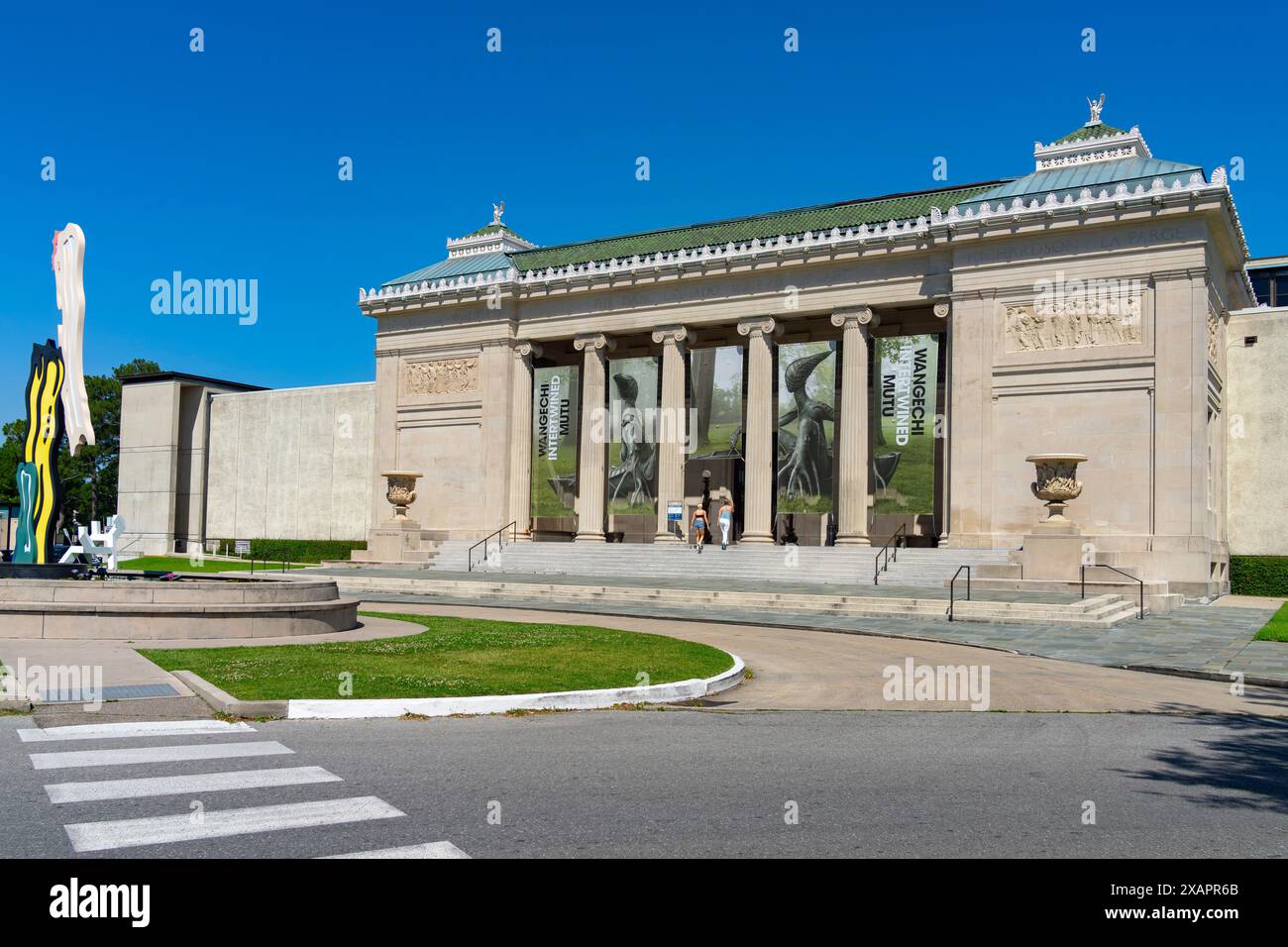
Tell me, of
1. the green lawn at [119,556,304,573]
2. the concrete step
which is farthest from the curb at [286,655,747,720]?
the green lawn at [119,556,304,573]

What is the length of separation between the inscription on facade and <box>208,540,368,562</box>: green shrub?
29.9 feet

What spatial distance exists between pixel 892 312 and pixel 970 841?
40480mm

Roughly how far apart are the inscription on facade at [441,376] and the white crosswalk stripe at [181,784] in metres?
44.4

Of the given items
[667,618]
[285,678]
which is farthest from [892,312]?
[285,678]

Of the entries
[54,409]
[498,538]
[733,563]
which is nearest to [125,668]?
[54,409]

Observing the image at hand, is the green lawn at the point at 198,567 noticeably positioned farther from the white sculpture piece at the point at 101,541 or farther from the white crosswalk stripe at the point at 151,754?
the white crosswalk stripe at the point at 151,754

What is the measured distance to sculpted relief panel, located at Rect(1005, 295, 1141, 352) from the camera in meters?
37.3

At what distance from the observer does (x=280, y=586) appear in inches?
735

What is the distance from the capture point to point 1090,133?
42250 millimetres

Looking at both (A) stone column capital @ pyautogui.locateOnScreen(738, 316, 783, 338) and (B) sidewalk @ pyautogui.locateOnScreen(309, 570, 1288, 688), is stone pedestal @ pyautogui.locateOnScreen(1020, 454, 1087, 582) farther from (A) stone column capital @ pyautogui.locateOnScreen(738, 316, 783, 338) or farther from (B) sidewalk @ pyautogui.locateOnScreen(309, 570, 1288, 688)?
(A) stone column capital @ pyautogui.locateOnScreen(738, 316, 783, 338)

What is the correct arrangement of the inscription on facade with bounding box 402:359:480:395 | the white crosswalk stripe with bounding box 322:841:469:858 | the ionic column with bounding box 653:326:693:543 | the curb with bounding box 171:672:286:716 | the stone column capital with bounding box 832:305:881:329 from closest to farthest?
1. the white crosswalk stripe with bounding box 322:841:469:858
2. the curb with bounding box 171:672:286:716
3. the stone column capital with bounding box 832:305:881:329
4. the ionic column with bounding box 653:326:693:543
5. the inscription on facade with bounding box 402:359:480:395

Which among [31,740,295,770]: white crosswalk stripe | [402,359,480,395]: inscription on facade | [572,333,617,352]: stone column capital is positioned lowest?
[31,740,295,770]: white crosswalk stripe

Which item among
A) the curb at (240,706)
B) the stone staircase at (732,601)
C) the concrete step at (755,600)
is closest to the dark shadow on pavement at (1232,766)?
the curb at (240,706)
